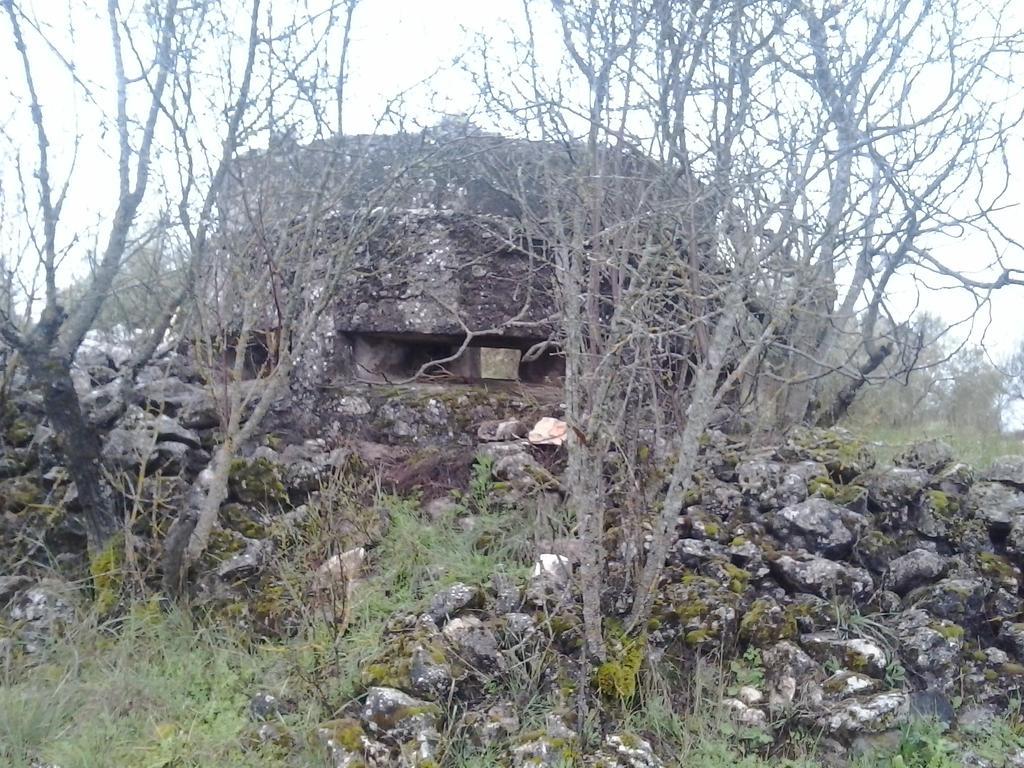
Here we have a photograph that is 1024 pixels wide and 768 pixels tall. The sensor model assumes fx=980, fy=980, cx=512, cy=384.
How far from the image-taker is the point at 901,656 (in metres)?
4.10

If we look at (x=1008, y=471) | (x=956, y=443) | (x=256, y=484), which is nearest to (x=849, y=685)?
(x=1008, y=471)

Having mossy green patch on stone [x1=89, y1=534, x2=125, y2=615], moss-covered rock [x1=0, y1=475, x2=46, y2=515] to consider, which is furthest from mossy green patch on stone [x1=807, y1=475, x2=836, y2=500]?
moss-covered rock [x1=0, y1=475, x2=46, y2=515]

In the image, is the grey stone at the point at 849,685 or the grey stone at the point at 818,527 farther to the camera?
the grey stone at the point at 818,527

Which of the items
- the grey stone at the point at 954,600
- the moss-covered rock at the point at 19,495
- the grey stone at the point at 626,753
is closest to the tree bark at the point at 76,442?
the moss-covered rock at the point at 19,495

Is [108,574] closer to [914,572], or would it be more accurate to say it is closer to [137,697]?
[137,697]

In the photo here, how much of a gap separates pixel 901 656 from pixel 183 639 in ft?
10.0

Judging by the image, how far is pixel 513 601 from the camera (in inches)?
159

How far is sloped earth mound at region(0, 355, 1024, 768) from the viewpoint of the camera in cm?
364

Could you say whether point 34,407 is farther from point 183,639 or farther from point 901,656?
point 901,656

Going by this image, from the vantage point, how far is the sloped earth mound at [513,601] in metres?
3.64

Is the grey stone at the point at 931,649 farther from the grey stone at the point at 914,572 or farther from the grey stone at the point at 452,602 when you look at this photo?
the grey stone at the point at 452,602

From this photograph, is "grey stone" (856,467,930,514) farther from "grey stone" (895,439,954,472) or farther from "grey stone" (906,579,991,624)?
"grey stone" (906,579,991,624)

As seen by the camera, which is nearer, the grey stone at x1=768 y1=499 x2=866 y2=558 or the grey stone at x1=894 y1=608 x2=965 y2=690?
the grey stone at x1=894 y1=608 x2=965 y2=690

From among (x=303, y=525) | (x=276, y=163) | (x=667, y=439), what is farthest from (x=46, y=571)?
(x=667, y=439)
